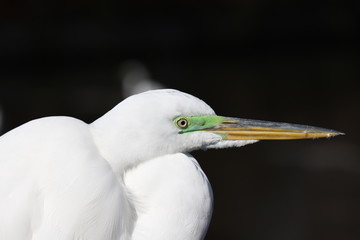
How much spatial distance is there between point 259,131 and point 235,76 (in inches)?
280

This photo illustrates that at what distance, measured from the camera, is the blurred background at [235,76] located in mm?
5625

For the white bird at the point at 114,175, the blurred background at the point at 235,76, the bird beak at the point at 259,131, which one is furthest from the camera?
the blurred background at the point at 235,76

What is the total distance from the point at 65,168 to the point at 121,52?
826cm

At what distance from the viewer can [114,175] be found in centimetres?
199

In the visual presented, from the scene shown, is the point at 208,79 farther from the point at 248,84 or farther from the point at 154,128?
the point at 154,128

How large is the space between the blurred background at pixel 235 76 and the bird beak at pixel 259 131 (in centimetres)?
299

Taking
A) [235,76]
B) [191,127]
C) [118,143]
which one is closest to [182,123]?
[191,127]

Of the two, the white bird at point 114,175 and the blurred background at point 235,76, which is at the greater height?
the white bird at point 114,175

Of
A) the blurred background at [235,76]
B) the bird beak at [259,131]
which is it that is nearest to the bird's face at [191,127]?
the bird beak at [259,131]

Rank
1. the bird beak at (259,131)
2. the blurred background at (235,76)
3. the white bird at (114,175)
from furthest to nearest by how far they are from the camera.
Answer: the blurred background at (235,76) → the bird beak at (259,131) → the white bird at (114,175)

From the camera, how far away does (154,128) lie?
6.43 feet

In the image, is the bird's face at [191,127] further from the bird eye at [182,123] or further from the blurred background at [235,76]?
the blurred background at [235,76]

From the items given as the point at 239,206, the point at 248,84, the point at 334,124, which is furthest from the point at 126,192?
the point at 248,84

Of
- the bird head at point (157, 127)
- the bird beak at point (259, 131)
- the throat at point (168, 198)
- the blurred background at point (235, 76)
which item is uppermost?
the bird head at point (157, 127)
